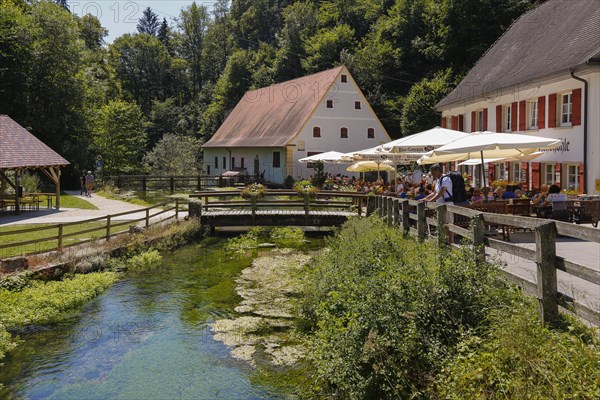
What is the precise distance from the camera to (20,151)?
22.8 m

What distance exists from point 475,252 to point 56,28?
126 feet

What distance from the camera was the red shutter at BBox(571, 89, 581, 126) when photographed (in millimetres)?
19031

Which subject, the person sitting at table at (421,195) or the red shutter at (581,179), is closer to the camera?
the person sitting at table at (421,195)

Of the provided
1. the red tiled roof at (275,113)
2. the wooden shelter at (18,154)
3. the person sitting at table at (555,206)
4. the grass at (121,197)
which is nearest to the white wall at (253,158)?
the red tiled roof at (275,113)

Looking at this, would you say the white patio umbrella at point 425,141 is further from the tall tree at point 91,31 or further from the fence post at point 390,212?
the tall tree at point 91,31

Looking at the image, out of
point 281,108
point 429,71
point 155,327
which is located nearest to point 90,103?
point 281,108

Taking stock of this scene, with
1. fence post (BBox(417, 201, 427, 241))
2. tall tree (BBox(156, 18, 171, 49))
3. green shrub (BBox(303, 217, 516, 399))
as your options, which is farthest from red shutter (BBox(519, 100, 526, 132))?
tall tree (BBox(156, 18, 171, 49))

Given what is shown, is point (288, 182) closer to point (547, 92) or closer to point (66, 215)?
point (66, 215)

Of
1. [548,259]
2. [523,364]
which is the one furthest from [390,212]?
A: [523,364]

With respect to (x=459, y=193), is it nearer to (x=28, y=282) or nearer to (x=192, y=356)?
(x=192, y=356)

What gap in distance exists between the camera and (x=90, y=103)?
4506cm

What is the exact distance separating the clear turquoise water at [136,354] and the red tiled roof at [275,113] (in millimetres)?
27787

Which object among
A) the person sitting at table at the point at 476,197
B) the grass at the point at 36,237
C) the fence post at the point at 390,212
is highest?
the person sitting at table at the point at 476,197

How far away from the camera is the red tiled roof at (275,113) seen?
132ft
